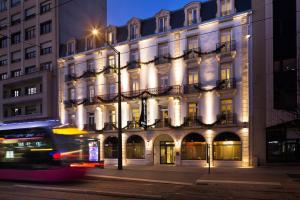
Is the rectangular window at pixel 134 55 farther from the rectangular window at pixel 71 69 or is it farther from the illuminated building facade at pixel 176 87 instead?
the rectangular window at pixel 71 69

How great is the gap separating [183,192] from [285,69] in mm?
17210

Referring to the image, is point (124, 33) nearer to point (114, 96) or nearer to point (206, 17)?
point (114, 96)

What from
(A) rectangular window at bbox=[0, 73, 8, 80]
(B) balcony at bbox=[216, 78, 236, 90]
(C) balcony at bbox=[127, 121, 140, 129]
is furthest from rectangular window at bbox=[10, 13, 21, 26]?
(B) balcony at bbox=[216, 78, 236, 90]

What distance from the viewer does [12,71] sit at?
4553 cm

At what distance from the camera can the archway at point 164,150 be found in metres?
31.6

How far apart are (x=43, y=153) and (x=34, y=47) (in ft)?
99.7

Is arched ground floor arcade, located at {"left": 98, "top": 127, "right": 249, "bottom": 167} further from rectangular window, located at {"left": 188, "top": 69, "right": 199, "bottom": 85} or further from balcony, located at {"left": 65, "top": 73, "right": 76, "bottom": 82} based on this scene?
balcony, located at {"left": 65, "top": 73, "right": 76, "bottom": 82}

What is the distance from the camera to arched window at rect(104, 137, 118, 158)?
113 feet

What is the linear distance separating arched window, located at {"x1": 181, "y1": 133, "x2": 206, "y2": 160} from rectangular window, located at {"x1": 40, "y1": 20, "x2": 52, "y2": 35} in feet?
72.4

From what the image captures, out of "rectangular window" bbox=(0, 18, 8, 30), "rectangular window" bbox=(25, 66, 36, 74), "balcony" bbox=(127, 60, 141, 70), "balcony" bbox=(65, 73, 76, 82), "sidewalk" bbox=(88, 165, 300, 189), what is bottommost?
"sidewalk" bbox=(88, 165, 300, 189)

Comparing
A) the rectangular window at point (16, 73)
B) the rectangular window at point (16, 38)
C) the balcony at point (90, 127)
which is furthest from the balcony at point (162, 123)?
the rectangular window at point (16, 38)

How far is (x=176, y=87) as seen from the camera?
30891 mm

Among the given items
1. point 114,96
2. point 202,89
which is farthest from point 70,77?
point 202,89

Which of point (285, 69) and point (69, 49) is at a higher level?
point (69, 49)
